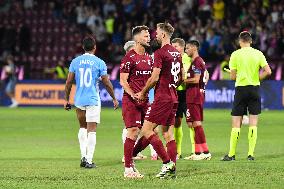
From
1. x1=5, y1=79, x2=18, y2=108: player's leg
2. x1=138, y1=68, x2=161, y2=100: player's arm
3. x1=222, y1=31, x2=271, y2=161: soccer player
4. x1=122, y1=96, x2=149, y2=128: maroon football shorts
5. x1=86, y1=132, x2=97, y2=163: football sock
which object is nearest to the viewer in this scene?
x1=138, y1=68, x2=161, y2=100: player's arm

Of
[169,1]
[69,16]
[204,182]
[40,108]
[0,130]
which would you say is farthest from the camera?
[69,16]

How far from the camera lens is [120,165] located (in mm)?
15672

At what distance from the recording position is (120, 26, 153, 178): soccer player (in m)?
14.1

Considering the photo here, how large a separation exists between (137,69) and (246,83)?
10.1 ft

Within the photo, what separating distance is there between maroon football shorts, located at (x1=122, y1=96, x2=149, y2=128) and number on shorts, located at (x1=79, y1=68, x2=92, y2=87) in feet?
4.95

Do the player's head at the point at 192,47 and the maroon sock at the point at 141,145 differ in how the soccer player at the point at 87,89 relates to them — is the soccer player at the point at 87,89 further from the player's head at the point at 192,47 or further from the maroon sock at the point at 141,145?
the player's head at the point at 192,47

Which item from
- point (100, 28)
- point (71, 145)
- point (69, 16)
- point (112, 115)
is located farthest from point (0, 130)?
point (69, 16)

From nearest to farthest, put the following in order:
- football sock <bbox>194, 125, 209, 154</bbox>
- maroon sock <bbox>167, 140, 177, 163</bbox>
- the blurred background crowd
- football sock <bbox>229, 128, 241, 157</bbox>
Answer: maroon sock <bbox>167, 140, 177, 163</bbox> → football sock <bbox>229, 128, 241, 157</bbox> → football sock <bbox>194, 125, 209, 154</bbox> → the blurred background crowd

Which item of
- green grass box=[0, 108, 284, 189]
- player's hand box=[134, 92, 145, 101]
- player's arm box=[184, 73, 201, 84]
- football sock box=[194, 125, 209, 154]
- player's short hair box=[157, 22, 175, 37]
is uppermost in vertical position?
player's short hair box=[157, 22, 175, 37]

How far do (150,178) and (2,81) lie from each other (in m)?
24.8

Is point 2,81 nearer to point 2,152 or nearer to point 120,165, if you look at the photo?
point 2,152

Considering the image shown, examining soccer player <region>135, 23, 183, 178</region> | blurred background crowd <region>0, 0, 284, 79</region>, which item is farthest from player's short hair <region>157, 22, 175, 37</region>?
blurred background crowd <region>0, 0, 284, 79</region>

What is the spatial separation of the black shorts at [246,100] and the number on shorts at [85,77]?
9.83 feet

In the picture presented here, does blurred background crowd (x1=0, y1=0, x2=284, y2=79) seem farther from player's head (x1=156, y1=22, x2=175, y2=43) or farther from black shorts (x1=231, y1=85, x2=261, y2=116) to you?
player's head (x1=156, y1=22, x2=175, y2=43)
